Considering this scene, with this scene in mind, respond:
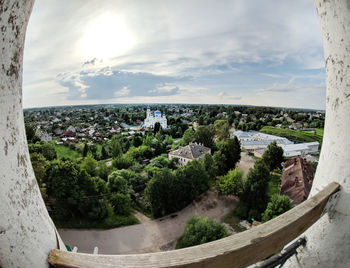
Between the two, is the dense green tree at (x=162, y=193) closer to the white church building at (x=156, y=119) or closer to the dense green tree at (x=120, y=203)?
the dense green tree at (x=120, y=203)

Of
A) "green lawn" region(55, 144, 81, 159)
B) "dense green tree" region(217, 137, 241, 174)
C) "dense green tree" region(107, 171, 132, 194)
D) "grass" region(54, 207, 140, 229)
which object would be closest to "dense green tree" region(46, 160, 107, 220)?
"grass" region(54, 207, 140, 229)

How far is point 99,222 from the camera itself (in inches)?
388

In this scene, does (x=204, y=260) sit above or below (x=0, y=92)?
below

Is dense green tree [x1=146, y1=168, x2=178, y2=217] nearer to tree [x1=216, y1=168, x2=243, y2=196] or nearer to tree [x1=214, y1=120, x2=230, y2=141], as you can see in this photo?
tree [x1=216, y1=168, x2=243, y2=196]

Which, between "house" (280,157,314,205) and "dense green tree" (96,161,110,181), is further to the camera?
"dense green tree" (96,161,110,181)

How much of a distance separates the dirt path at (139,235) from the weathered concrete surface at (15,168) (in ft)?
29.4

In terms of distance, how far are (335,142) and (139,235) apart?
33.5 feet

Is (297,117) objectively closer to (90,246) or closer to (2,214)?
(90,246)

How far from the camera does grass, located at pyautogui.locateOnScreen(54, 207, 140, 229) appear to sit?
948 centimetres

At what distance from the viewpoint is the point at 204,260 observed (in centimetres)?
49

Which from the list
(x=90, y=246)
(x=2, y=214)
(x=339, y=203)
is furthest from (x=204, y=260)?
(x=90, y=246)

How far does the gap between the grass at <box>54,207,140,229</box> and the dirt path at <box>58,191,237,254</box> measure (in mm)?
252

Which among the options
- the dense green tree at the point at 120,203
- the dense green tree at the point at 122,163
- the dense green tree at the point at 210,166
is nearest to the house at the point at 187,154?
the dense green tree at the point at 210,166

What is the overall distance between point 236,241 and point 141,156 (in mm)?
20191
